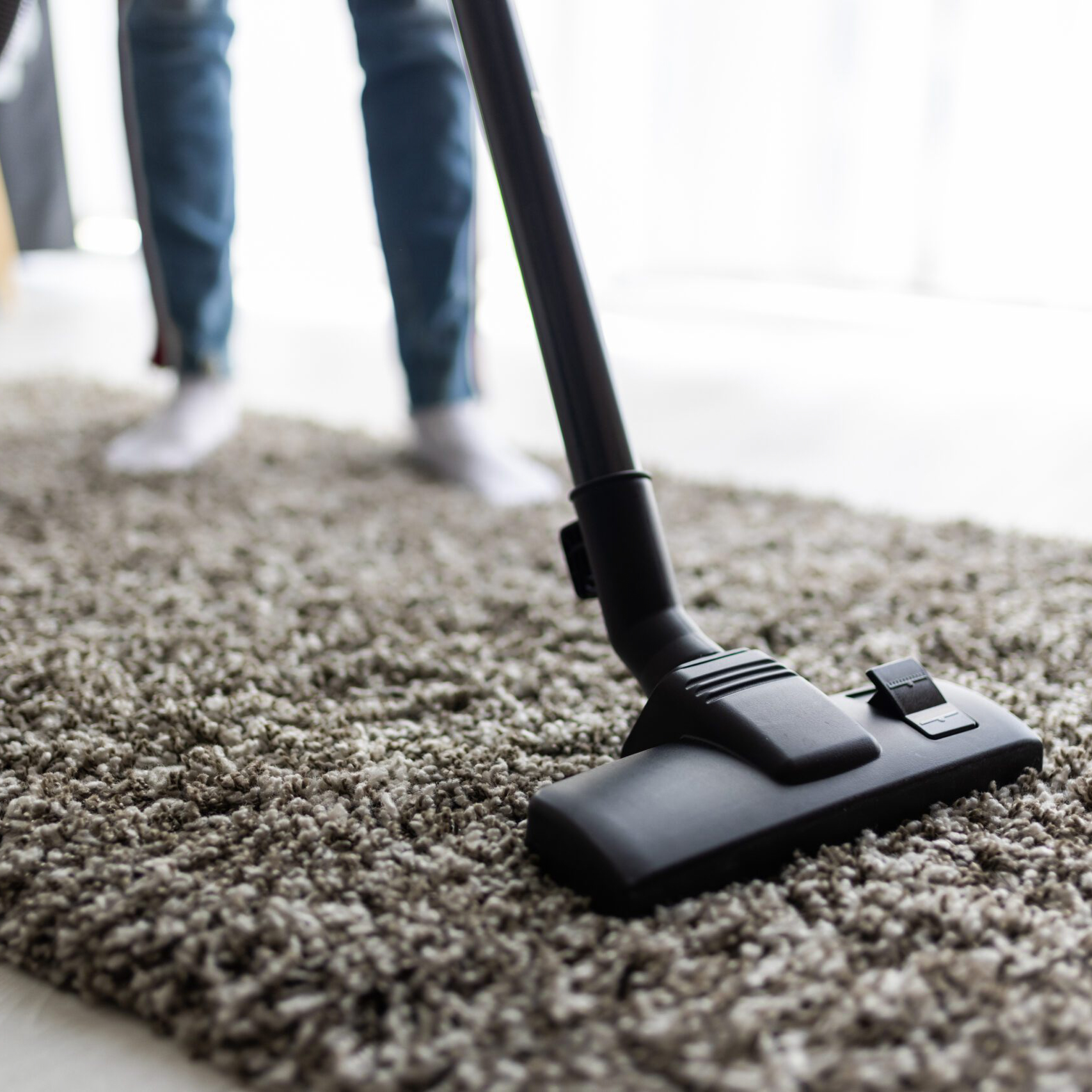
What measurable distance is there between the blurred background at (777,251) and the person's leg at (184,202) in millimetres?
217

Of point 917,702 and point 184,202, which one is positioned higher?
point 184,202

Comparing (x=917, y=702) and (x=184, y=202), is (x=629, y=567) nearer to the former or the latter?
(x=917, y=702)

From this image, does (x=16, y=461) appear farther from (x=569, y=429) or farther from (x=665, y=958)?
(x=665, y=958)

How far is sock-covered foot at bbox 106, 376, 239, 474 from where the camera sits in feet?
4.20

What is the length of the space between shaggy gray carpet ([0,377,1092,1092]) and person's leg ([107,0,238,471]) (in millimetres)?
346

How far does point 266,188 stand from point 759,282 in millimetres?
1460

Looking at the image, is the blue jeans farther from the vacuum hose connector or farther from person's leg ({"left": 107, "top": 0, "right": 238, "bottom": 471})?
the vacuum hose connector

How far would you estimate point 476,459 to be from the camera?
127cm

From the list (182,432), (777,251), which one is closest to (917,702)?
(182,432)

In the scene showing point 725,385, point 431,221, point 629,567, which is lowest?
point 725,385

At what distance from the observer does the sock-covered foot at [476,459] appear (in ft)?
3.99

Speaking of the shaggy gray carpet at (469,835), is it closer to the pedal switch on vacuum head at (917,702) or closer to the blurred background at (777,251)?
the pedal switch on vacuum head at (917,702)

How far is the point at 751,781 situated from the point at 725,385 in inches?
57.5

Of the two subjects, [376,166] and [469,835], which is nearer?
[469,835]
